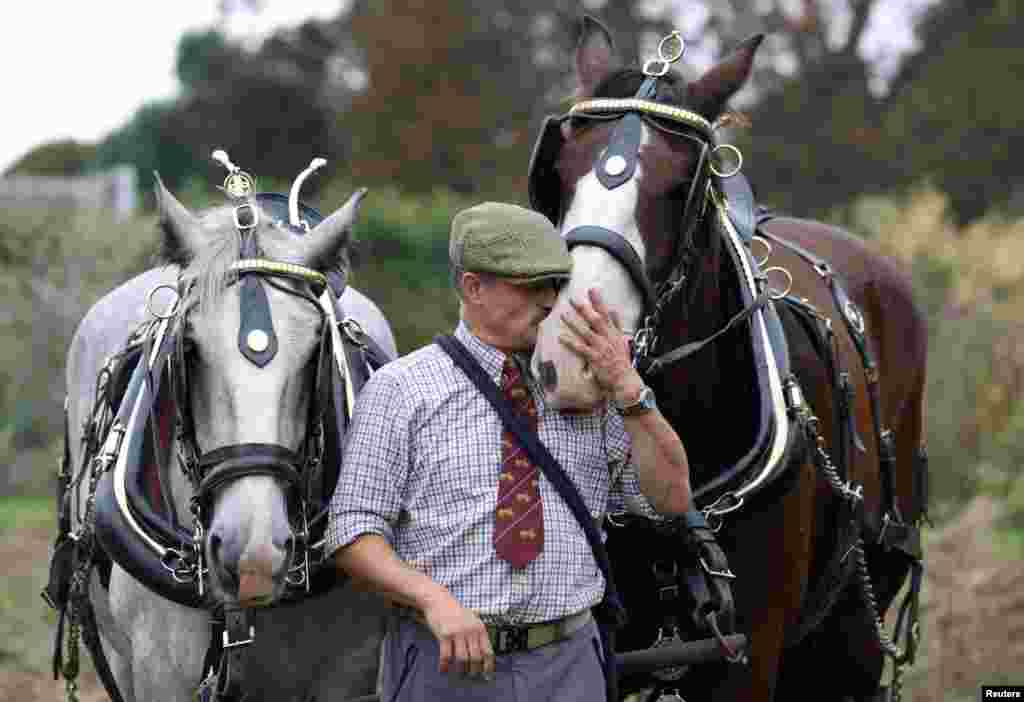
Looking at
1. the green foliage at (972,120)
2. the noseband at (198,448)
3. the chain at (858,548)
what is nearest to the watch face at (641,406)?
the noseband at (198,448)

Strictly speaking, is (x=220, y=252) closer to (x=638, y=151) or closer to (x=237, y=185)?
(x=237, y=185)

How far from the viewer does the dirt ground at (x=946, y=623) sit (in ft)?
24.4

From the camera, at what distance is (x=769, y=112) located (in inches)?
1240

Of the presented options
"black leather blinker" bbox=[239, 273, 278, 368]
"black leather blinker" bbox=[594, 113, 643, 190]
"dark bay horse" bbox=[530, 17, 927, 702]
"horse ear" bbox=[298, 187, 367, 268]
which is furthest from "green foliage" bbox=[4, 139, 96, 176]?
"black leather blinker" bbox=[239, 273, 278, 368]

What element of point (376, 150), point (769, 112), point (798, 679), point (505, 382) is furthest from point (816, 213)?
point (505, 382)

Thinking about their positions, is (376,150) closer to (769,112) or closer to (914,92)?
(769,112)

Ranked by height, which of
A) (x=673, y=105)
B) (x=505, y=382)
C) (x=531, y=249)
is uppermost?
(x=673, y=105)

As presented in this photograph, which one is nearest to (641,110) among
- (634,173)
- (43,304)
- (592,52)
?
(634,173)

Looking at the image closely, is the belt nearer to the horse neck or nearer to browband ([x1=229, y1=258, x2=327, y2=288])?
browband ([x1=229, y1=258, x2=327, y2=288])

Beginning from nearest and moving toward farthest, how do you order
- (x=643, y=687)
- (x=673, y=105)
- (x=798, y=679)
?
(x=673, y=105)
(x=643, y=687)
(x=798, y=679)

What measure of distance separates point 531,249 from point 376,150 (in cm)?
2590

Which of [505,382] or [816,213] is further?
[816,213]

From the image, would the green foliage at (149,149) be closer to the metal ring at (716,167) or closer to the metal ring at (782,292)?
the metal ring at (782,292)

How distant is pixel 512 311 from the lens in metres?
3.40
